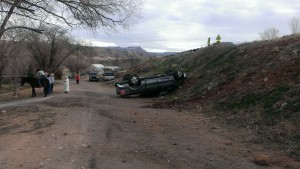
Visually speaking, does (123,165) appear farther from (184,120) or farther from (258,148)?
(184,120)

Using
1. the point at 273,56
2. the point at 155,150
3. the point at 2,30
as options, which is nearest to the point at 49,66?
the point at 2,30

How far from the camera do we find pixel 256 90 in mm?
14484

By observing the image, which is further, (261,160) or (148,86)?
(148,86)

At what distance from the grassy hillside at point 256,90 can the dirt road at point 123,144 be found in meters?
0.83

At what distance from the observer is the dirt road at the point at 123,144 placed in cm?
757

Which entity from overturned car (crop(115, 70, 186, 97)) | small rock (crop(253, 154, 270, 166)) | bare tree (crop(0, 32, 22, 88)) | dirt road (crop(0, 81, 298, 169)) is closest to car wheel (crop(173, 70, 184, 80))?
overturned car (crop(115, 70, 186, 97))

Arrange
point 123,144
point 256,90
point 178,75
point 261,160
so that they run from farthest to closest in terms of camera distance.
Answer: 1. point 178,75
2. point 256,90
3. point 123,144
4. point 261,160

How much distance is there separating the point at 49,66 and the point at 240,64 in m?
58.5

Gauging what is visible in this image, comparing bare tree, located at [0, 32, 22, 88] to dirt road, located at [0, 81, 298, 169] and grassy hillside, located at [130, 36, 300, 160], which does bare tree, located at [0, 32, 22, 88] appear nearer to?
grassy hillside, located at [130, 36, 300, 160]

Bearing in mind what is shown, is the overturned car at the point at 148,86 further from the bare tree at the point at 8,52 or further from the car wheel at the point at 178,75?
the bare tree at the point at 8,52

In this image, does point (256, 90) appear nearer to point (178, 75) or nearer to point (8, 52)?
point (178, 75)

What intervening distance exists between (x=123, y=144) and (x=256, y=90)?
22.9ft

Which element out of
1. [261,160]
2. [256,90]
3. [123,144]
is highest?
[256,90]

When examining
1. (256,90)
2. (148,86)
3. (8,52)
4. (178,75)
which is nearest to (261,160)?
(256,90)
